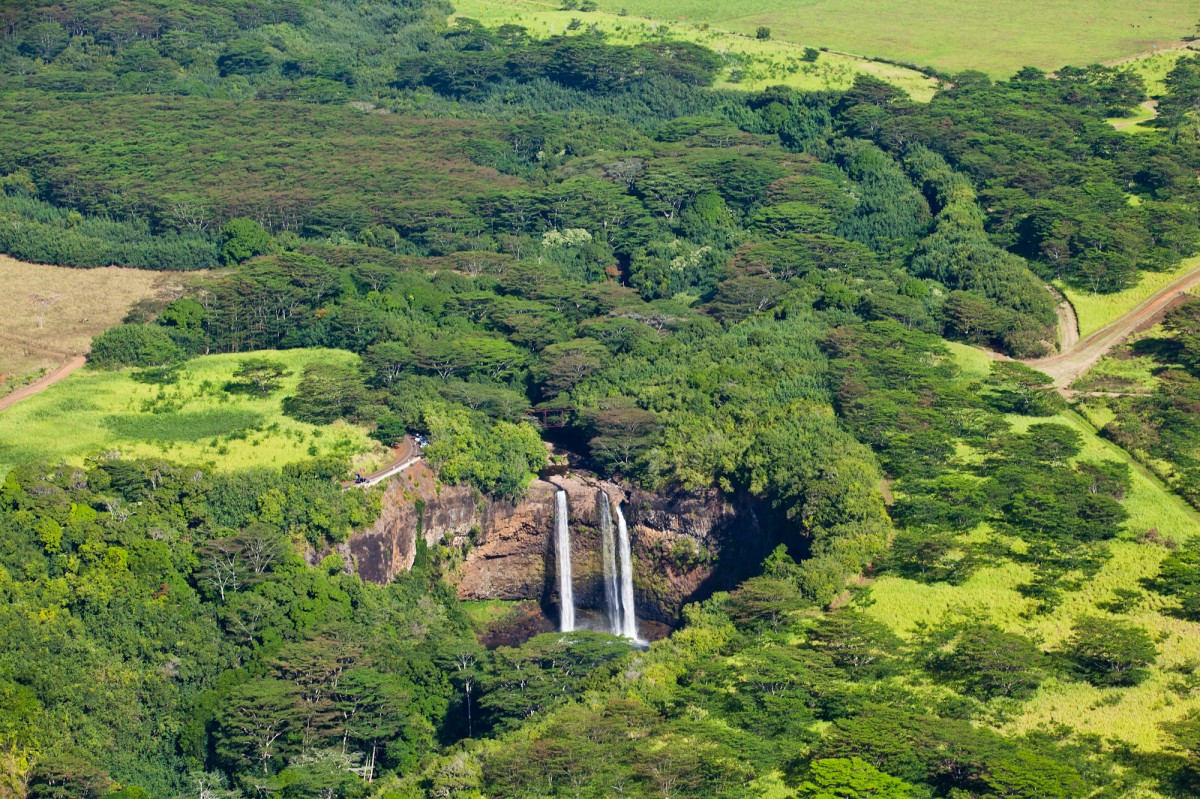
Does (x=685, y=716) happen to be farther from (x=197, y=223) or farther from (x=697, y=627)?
(x=197, y=223)

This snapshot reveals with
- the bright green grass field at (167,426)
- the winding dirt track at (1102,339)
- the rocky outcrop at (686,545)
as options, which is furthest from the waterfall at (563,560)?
the winding dirt track at (1102,339)

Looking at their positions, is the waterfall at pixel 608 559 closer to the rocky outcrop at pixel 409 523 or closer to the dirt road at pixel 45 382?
the rocky outcrop at pixel 409 523

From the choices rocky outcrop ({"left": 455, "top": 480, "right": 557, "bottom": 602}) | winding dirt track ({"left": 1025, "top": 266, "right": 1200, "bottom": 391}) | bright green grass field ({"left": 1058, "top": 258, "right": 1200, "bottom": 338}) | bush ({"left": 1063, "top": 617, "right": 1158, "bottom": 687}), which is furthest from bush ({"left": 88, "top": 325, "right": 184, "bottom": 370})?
bush ({"left": 1063, "top": 617, "right": 1158, "bottom": 687})

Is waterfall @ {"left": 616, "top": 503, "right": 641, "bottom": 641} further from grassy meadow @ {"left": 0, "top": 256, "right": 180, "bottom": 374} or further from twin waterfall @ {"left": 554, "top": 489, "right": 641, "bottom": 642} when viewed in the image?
grassy meadow @ {"left": 0, "top": 256, "right": 180, "bottom": 374}

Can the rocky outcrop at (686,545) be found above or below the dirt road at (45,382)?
below

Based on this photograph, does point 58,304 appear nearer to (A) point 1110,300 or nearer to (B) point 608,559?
(B) point 608,559
